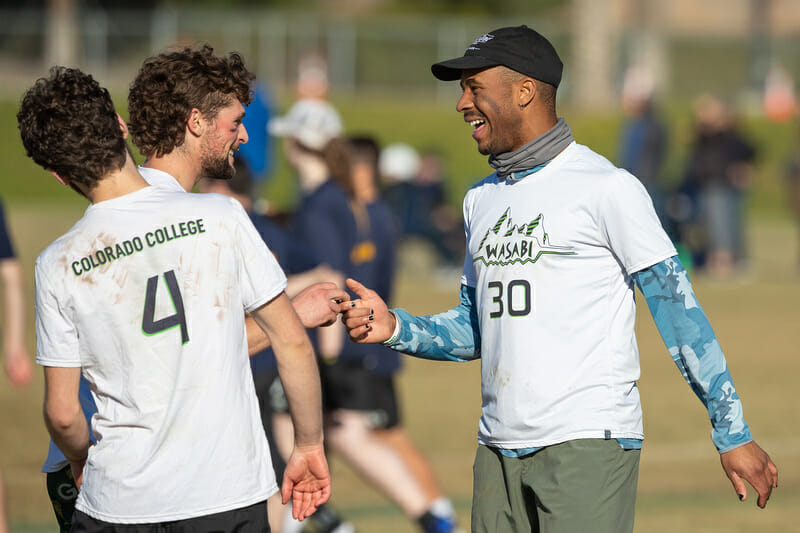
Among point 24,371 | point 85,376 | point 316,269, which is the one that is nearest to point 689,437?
point 316,269

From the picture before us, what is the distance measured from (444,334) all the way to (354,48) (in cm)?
3600

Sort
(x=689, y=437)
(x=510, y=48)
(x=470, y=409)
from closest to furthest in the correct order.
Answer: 1. (x=510, y=48)
2. (x=689, y=437)
3. (x=470, y=409)

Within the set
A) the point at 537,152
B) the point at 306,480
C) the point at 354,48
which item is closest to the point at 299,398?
the point at 306,480

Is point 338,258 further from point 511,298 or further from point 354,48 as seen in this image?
point 354,48

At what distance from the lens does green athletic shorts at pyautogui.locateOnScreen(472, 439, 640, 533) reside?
3.58 metres

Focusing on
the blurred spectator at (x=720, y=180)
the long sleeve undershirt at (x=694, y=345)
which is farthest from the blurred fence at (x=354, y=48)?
the long sleeve undershirt at (x=694, y=345)

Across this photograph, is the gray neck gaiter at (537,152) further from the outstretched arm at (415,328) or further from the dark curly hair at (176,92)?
the dark curly hair at (176,92)

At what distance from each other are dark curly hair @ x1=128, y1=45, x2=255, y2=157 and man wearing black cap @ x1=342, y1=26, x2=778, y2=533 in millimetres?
715

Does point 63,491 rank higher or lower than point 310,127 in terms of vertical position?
lower

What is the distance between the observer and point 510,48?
3.79 meters

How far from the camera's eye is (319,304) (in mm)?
3830

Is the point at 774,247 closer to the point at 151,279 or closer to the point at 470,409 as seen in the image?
the point at 470,409

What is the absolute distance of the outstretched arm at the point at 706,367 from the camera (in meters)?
3.44

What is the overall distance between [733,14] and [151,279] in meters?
63.3
